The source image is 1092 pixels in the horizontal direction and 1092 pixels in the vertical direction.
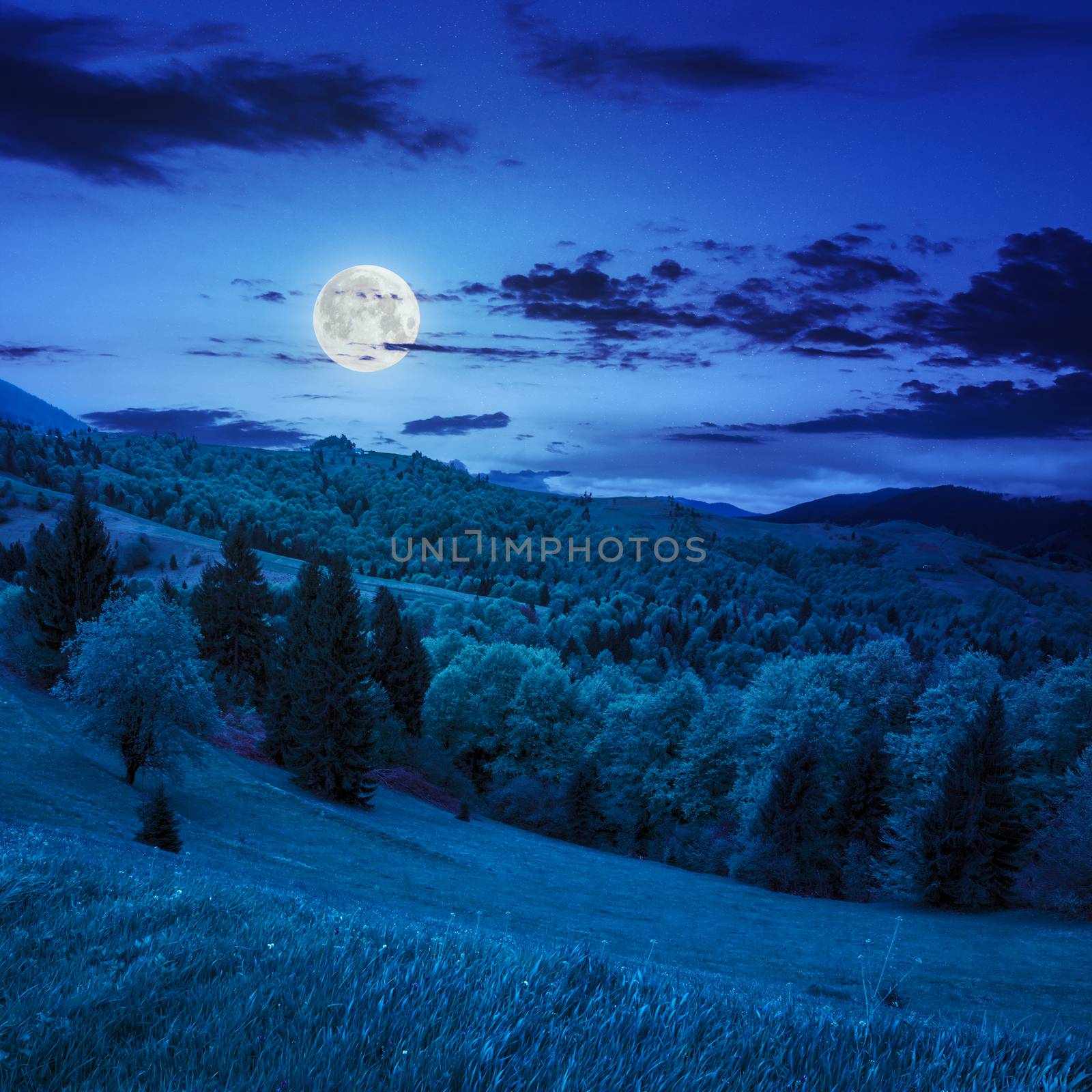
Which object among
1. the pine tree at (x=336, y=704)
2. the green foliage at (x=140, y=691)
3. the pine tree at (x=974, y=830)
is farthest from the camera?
the pine tree at (x=336, y=704)

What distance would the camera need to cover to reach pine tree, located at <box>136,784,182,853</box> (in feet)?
81.6

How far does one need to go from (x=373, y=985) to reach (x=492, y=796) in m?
67.3

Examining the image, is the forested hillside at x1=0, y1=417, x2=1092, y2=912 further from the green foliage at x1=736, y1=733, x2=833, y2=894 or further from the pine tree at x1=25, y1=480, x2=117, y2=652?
the pine tree at x1=25, y1=480, x2=117, y2=652

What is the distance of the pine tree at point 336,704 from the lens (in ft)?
162

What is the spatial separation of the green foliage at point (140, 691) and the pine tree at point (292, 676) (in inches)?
548

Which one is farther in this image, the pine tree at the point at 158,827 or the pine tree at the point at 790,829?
the pine tree at the point at 790,829

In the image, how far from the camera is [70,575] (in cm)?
5231

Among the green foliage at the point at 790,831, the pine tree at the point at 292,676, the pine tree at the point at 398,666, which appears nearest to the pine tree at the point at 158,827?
the pine tree at the point at 292,676

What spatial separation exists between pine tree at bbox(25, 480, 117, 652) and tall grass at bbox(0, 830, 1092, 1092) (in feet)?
182

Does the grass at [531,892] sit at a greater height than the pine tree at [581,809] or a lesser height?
greater

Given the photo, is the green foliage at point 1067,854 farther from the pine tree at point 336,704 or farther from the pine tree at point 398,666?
the pine tree at point 398,666

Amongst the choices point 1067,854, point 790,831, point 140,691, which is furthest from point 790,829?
point 140,691

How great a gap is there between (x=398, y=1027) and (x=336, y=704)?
167 feet

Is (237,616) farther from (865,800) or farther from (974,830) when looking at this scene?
(974,830)
